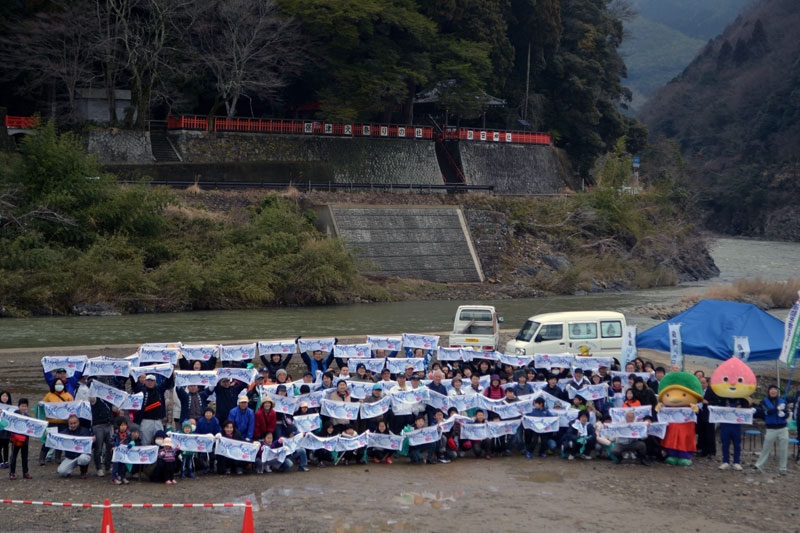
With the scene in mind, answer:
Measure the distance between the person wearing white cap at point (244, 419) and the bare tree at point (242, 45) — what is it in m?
39.1

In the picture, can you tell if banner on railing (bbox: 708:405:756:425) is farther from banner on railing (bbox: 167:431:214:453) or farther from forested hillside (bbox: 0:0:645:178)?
forested hillside (bbox: 0:0:645:178)

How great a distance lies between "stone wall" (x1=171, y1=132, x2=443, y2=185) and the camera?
174ft

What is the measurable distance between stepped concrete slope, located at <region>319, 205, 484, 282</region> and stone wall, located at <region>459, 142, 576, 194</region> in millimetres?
11859

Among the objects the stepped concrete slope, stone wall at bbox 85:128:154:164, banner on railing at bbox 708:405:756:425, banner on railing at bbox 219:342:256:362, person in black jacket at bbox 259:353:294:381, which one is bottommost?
banner on railing at bbox 708:405:756:425

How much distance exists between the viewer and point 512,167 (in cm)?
6456

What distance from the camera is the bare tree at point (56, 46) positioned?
160ft

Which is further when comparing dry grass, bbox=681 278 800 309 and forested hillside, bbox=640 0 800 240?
forested hillside, bbox=640 0 800 240

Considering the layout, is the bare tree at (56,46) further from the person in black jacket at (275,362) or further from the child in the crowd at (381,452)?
the child in the crowd at (381,452)

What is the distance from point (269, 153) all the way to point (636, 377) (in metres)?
40.1

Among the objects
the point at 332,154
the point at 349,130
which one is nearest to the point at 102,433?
the point at 332,154

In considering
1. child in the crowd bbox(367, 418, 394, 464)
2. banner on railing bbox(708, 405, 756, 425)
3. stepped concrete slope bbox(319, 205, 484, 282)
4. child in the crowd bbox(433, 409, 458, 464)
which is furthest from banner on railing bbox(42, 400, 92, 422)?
stepped concrete slope bbox(319, 205, 484, 282)

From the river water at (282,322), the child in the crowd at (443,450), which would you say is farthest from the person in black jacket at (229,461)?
the river water at (282,322)

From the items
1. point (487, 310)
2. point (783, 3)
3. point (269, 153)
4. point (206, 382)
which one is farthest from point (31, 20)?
point (783, 3)

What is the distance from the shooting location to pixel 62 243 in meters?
39.3
